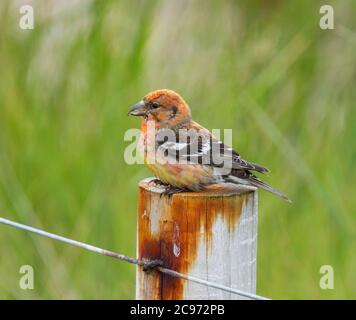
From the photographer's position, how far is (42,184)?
18.3 ft

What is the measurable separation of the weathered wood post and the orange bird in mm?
656

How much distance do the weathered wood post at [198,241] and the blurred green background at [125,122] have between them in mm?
1642

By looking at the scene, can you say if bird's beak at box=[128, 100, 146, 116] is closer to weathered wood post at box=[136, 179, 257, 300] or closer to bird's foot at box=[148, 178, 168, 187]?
bird's foot at box=[148, 178, 168, 187]

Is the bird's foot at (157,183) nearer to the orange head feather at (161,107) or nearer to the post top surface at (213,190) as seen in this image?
the post top surface at (213,190)

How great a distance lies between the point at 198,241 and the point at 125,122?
207 cm

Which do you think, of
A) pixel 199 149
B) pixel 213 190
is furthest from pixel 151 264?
pixel 199 149

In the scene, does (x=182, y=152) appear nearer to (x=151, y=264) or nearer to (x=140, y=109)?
(x=140, y=109)

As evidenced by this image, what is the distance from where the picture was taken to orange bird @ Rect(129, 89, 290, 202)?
15.1 ft

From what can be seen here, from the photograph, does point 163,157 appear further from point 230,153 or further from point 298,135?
point 298,135

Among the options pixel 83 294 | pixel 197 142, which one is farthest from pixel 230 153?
pixel 83 294

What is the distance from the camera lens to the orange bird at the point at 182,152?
4.61m
